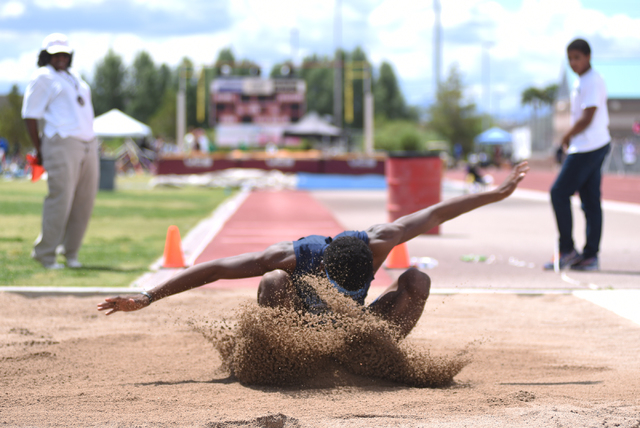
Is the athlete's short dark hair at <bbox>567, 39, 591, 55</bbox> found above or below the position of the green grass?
above

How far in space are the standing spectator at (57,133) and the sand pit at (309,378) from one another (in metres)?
1.57

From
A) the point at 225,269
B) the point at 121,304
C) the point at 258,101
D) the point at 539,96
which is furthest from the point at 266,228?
the point at 539,96

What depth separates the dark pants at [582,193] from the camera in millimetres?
7992

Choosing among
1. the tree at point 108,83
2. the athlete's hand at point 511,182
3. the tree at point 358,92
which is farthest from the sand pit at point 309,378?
the tree at point 108,83

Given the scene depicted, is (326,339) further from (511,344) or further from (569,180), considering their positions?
(569,180)

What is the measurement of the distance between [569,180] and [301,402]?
17.0ft

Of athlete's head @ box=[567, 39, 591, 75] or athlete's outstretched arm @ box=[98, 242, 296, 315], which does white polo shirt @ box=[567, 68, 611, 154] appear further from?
athlete's outstretched arm @ box=[98, 242, 296, 315]

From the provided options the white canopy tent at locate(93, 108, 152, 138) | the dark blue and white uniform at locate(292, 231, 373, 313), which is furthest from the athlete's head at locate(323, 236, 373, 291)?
the white canopy tent at locate(93, 108, 152, 138)

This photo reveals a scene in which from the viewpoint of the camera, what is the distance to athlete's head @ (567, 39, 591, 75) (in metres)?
8.02

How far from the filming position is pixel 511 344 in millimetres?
5277

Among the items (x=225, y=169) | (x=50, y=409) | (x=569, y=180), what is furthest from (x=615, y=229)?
(x=225, y=169)

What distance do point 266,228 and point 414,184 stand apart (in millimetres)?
2644

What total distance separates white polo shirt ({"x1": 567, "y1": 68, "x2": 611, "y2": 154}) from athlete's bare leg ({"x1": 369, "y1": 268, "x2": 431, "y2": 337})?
14.6 ft

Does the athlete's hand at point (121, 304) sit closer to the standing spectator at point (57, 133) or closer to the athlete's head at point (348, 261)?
the athlete's head at point (348, 261)
